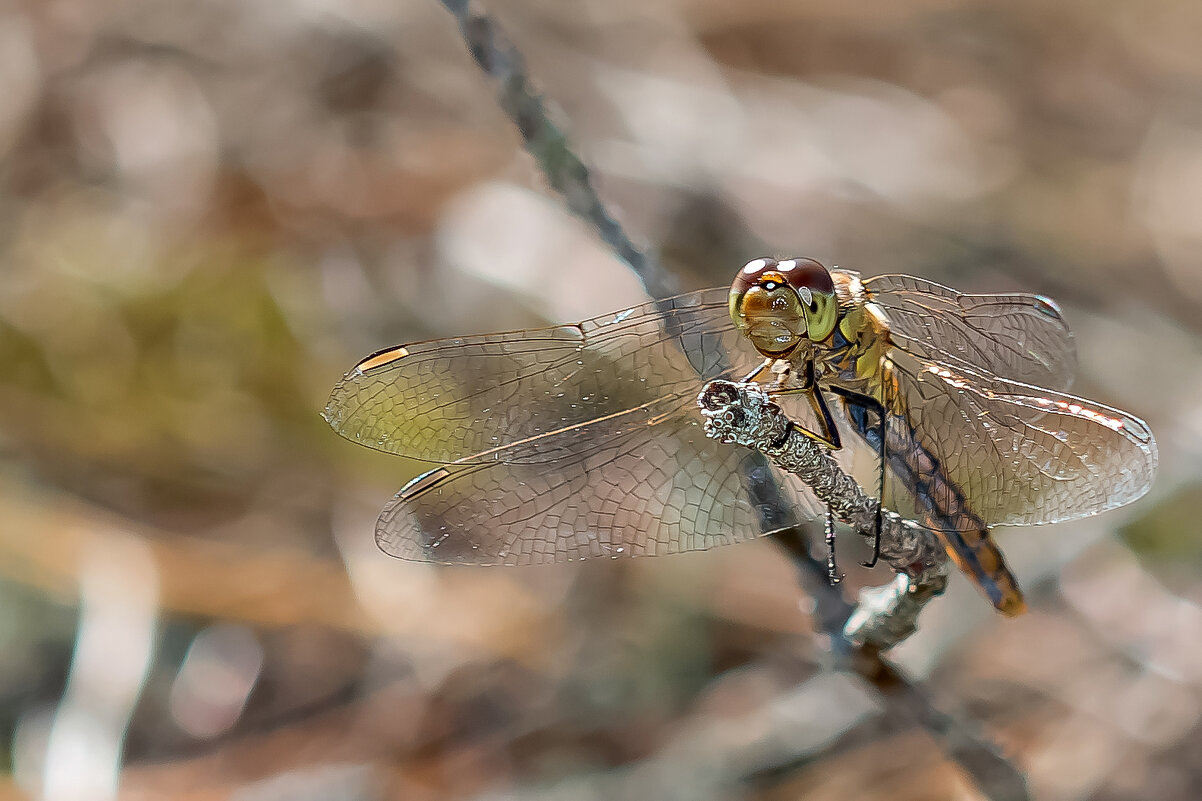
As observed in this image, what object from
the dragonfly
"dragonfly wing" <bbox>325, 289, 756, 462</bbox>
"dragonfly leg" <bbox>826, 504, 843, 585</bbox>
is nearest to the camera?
"dragonfly leg" <bbox>826, 504, 843, 585</bbox>

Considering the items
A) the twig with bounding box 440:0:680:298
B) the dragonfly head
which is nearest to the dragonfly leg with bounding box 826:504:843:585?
the dragonfly head

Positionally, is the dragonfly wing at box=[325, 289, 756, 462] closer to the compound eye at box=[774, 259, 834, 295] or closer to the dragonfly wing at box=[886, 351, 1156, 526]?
the compound eye at box=[774, 259, 834, 295]

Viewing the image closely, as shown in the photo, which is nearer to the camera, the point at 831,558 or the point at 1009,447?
the point at 831,558

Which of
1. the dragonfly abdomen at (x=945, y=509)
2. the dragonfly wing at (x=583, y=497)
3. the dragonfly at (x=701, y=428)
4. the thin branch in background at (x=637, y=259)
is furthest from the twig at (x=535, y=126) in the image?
the dragonfly abdomen at (x=945, y=509)

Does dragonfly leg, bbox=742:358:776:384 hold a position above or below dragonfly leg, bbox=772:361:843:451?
above

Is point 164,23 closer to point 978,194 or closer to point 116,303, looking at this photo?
point 116,303

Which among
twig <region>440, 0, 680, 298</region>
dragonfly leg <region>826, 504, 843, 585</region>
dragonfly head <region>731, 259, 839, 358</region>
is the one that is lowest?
dragonfly leg <region>826, 504, 843, 585</region>

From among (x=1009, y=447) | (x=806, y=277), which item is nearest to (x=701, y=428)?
(x=806, y=277)

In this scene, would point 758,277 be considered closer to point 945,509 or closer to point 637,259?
point 637,259
